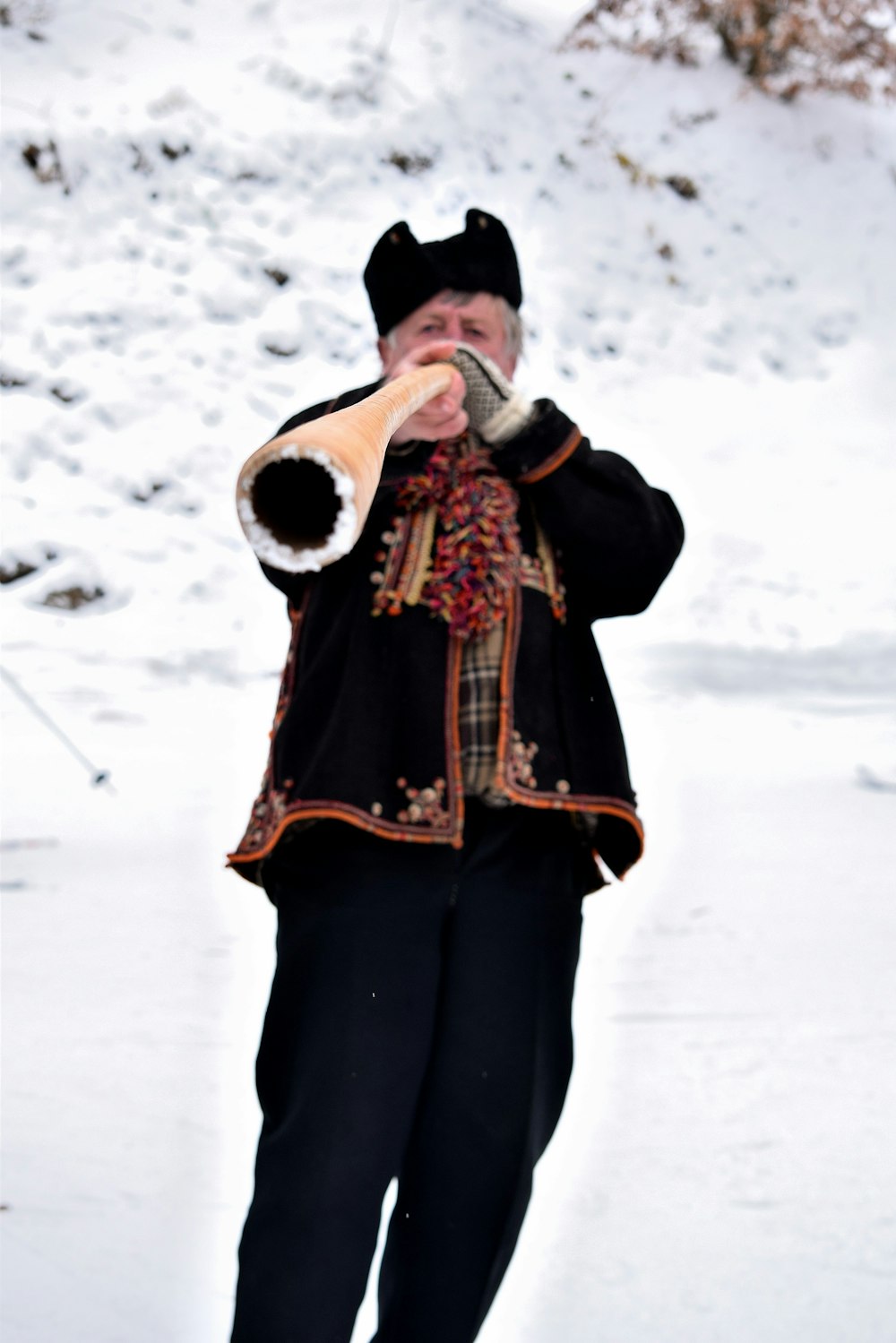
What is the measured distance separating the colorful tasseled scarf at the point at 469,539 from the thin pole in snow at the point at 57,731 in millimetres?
2440

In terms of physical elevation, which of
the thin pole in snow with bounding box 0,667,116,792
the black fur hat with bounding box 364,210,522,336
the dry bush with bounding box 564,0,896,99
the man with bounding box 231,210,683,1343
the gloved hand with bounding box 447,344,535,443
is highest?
the dry bush with bounding box 564,0,896,99

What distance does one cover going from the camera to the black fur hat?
1.27 metres

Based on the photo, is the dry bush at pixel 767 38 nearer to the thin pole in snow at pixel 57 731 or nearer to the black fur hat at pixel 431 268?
the thin pole in snow at pixel 57 731

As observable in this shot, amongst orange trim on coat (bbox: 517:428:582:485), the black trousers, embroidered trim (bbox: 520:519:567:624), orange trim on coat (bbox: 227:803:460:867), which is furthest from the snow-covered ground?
orange trim on coat (bbox: 517:428:582:485)

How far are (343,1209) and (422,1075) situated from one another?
12 centimetres

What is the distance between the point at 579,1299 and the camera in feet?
5.11

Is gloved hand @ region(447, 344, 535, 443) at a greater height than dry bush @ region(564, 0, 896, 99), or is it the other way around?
dry bush @ region(564, 0, 896, 99)

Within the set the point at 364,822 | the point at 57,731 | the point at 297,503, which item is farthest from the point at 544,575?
the point at 57,731

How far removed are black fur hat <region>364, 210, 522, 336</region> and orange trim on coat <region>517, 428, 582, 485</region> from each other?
239mm

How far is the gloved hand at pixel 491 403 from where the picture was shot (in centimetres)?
113

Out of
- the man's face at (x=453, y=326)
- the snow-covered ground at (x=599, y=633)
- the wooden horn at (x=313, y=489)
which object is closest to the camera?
the wooden horn at (x=313, y=489)

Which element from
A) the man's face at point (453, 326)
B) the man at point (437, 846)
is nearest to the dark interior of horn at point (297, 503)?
the man at point (437, 846)

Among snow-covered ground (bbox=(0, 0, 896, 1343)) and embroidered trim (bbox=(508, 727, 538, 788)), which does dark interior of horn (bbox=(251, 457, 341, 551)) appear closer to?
embroidered trim (bbox=(508, 727, 538, 788))

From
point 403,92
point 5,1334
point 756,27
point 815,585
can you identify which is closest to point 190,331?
point 403,92
